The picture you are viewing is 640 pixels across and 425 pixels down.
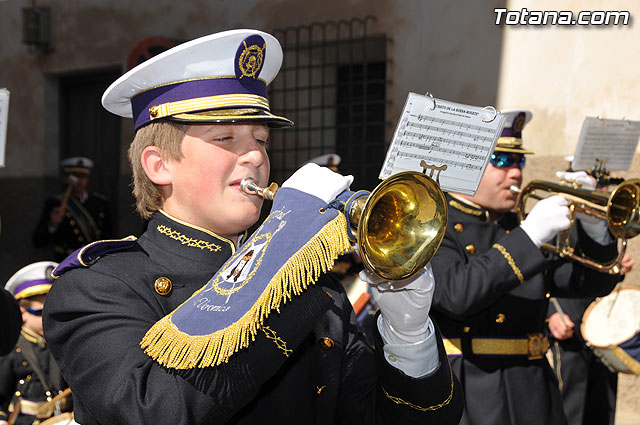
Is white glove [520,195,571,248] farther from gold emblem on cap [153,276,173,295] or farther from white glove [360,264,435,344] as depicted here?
gold emblem on cap [153,276,173,295]

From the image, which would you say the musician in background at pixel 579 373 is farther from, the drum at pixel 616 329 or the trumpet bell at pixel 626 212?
the trumpet bell at pixel 626 212

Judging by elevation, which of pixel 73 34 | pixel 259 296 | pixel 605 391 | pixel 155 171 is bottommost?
pixel 605 391

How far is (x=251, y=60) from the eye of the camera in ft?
6.06

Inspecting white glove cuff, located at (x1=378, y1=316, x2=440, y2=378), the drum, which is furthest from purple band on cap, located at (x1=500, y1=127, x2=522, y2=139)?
white glove cuff, located at (x1=378, y1=316, x2=440, y2=378)

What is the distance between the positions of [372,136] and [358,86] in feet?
1.73

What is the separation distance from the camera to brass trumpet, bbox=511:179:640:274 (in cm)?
341

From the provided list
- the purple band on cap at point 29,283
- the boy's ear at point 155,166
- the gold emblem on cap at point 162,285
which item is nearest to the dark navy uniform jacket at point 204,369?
the gold emblem on cap at point 162,285

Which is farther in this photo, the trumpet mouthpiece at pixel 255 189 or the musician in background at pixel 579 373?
the musician in background at pixel 579 373

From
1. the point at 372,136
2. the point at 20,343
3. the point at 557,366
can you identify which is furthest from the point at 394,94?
the point at 20,343

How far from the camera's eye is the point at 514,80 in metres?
6.15

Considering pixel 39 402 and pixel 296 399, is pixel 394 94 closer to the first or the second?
pixel 39 402

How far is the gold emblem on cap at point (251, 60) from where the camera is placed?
1816mm

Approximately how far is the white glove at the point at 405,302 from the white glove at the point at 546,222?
1.65 meters

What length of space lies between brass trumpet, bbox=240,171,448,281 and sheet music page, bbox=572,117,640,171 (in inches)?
106
